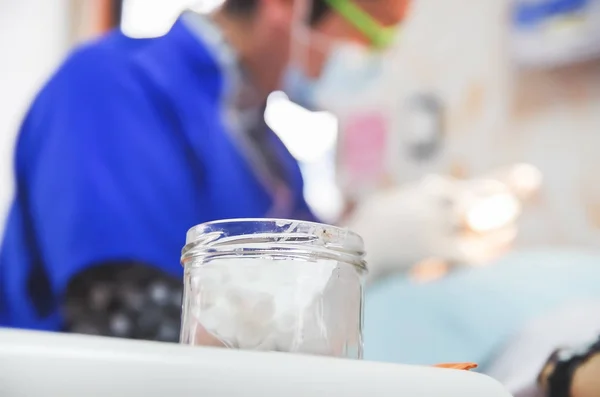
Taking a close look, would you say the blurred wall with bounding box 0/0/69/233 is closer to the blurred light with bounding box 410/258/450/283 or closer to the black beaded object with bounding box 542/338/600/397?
the blurred light with bounding box 410/258/450/283

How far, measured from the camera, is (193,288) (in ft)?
0.91

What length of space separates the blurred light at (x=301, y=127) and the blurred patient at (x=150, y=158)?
0.04 feet

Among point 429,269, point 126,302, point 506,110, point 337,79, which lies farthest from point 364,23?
point 126,302

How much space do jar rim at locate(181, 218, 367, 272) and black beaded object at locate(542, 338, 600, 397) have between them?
182 mm

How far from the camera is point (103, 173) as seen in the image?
652 mm

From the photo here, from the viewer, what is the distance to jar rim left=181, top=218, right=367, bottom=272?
0.26 metres

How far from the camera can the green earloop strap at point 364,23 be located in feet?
2.54

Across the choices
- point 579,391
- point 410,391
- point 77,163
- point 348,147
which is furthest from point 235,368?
point 348,147

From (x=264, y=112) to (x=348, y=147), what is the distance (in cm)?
15

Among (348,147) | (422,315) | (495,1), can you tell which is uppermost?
(495,1)

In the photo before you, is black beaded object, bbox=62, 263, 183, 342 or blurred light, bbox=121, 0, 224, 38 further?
blurred light, bbox=121, 0, 224, 38

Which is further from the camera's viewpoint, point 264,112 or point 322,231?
point 264,112

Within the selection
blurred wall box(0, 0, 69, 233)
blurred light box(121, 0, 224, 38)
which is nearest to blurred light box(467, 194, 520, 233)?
blurred light box(121, 0, 224, 38)

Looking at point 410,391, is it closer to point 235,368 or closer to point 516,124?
point 235,368
